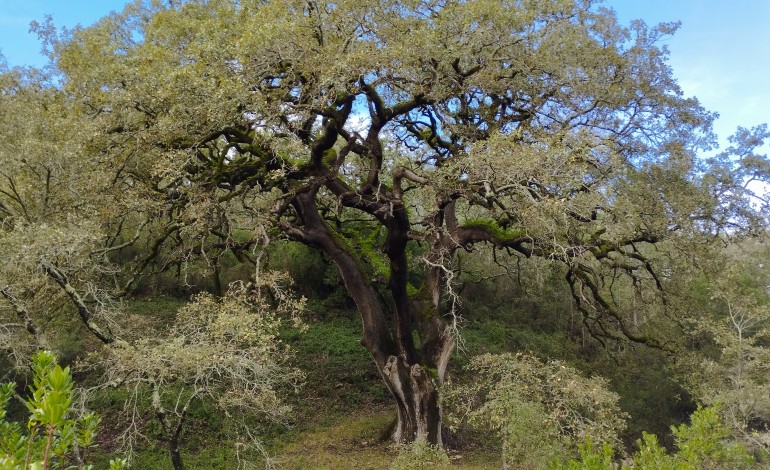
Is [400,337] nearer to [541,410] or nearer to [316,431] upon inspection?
[316,431]

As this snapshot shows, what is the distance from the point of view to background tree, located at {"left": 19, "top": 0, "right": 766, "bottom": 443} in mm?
7777

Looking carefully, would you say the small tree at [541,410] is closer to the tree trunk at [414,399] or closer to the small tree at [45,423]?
the tree trunk at [414,399]

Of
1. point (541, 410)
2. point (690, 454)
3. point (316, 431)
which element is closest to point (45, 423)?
point (690, 454)

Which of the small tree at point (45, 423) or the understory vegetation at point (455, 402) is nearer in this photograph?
the small tree at point (45, 423)

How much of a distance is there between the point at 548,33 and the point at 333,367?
1071cm

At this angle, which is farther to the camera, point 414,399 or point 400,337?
point 400,337

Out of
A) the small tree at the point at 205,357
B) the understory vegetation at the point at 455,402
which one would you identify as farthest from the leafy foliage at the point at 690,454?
the small tree at the point at 205,357

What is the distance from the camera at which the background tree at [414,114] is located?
306 inches

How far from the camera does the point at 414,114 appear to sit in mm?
10844

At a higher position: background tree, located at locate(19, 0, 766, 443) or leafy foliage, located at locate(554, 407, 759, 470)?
background tree, located at locate(19, 0, 766, 443)

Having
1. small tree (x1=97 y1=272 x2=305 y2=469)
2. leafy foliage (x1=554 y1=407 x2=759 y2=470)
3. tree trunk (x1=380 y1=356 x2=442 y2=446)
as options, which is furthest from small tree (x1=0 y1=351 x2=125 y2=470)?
tree trunk (x1=380 y1=356 x2=442 y2=446)

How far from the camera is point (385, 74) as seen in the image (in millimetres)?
8289

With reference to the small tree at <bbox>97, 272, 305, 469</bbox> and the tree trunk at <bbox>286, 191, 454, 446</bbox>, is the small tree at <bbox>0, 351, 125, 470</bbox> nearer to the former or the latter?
the small tree at <bbox>97, 272, 305, 469</bbox>

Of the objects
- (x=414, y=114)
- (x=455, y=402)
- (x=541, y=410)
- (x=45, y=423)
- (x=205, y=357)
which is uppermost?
(x=414, y=114)
